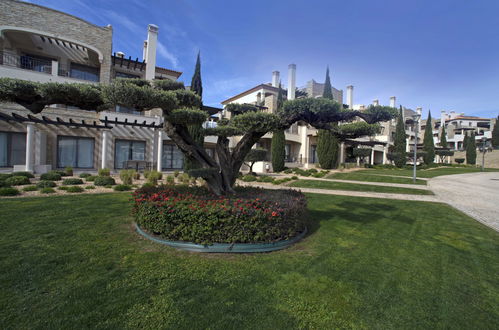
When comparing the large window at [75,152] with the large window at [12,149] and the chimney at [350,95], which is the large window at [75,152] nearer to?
the large window at [12,149]

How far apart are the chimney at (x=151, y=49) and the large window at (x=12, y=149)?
33.1 feet

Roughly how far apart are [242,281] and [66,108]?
20251mm

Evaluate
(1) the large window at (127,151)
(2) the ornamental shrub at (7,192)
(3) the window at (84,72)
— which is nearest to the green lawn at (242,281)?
(2) the ornamental shrub at (7,192)

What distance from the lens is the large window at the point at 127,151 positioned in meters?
19.7

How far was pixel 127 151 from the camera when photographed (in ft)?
66.2

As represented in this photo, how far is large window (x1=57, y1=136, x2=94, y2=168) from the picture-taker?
17.7 meters

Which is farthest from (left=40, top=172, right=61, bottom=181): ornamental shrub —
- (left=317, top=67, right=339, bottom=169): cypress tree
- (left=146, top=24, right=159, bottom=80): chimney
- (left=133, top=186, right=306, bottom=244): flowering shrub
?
(left=317, top=67, right=339, bottom=169): cypress tree

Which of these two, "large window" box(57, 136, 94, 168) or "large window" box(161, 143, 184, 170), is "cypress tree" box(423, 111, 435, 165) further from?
"large window" box(57, 136, 94, 168)

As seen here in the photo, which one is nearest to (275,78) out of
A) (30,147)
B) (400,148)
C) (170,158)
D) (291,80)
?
(291,80)

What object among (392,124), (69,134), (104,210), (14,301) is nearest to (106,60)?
(69,134)

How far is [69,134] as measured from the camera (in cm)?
1766

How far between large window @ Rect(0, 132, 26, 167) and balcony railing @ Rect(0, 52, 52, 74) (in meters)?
5.02

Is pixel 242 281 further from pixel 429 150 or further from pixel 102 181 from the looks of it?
pixel 429 150

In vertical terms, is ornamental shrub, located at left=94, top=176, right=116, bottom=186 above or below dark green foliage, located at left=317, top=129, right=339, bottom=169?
below
